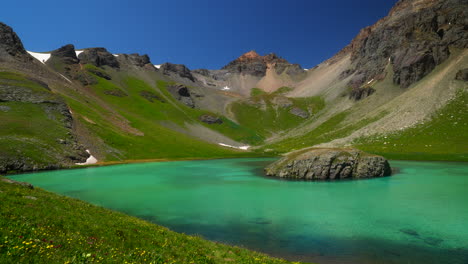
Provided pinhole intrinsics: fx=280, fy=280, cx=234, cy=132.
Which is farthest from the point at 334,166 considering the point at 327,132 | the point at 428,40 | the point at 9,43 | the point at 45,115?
the point at 9,43

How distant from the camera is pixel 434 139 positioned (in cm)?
10544

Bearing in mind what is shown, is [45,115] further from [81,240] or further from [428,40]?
[428,40]

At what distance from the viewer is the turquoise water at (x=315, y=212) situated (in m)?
21.2

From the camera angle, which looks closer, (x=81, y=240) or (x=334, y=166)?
(x=81, y=240)

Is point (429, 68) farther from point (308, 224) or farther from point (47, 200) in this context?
point (47, 200)

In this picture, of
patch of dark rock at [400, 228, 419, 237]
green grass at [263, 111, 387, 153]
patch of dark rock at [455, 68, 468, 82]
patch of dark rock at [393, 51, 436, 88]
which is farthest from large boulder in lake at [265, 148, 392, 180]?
patch of dark rock at [393, 51, 436, 88]

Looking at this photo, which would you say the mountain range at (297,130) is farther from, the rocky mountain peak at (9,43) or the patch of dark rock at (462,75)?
the rocky mountain peak at (9,43)

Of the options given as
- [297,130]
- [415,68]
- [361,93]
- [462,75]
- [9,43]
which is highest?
[9,43]

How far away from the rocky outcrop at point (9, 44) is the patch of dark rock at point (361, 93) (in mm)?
210679

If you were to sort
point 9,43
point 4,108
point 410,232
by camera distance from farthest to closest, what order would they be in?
1. point 9,43
2. point 4,108
3. point 410,232

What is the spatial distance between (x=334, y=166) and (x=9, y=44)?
196915mm

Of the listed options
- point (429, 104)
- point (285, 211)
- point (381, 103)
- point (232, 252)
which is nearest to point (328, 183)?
point (285, 211)

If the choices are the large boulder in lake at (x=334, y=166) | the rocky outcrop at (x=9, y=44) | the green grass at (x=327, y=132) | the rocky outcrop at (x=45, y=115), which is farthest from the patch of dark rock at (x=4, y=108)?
the green grass at (x=327, y=132)

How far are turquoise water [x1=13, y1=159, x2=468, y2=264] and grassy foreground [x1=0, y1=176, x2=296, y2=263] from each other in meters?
6.19
